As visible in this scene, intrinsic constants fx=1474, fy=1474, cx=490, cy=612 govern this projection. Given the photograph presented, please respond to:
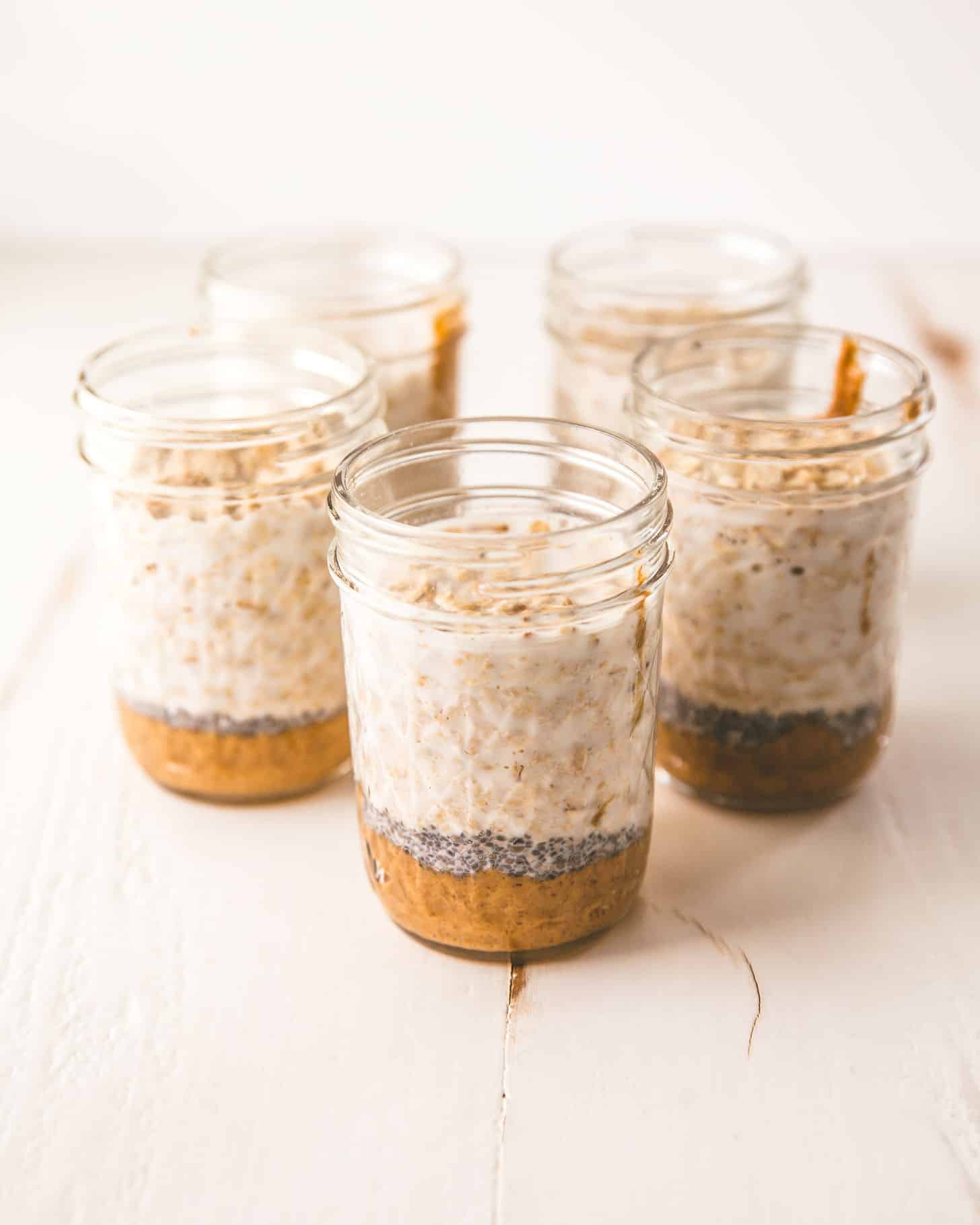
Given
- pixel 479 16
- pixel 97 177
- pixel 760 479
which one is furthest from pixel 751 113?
pixel 760 479

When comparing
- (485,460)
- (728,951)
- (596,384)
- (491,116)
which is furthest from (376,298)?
(491,116)

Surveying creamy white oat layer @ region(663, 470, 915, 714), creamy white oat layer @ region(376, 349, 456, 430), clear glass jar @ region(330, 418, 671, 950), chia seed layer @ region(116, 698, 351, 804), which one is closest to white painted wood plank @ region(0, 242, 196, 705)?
chia seed layer @ region(116, 698, 351, 804)

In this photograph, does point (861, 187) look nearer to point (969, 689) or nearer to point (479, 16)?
point (479, 16)

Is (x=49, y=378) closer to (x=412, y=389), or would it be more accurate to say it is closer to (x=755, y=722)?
(x=412, y=389)

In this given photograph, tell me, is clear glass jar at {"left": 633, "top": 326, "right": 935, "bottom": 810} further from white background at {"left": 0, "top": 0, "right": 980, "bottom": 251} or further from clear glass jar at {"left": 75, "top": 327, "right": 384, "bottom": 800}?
white background at {"left": 0, "top": 0, "right": 980, "bottom": 251}

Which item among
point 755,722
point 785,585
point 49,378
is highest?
point 785,585

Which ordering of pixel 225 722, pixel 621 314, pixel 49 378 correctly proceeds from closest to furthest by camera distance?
pixel 225 722
pixel 621 314
pixel 49 378
